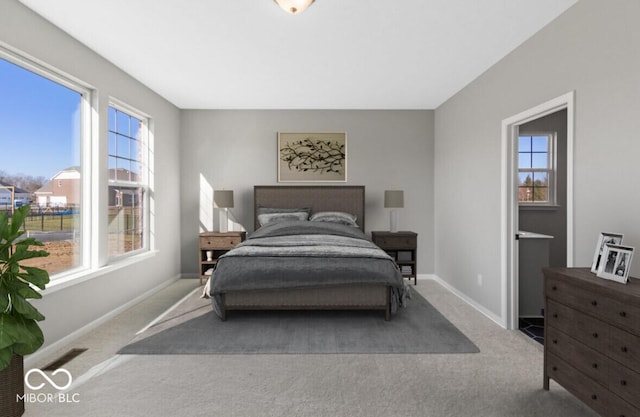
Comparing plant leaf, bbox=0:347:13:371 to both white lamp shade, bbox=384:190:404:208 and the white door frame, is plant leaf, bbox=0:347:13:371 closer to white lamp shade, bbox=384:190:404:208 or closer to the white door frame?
the white door frame

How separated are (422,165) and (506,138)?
2.11 meters

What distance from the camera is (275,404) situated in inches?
82.0

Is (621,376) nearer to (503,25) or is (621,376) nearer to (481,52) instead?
(503,25)

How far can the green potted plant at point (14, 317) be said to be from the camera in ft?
5.82

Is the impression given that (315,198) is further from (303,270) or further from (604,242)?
(604,242)

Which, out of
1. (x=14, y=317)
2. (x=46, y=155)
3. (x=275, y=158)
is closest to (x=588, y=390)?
(x=14, y=317)

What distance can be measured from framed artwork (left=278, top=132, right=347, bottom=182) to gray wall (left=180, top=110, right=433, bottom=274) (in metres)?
0.10

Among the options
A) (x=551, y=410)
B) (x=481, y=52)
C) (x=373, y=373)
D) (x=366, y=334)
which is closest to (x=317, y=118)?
(x=481, y=52)

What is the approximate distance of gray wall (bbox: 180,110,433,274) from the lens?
5457mm

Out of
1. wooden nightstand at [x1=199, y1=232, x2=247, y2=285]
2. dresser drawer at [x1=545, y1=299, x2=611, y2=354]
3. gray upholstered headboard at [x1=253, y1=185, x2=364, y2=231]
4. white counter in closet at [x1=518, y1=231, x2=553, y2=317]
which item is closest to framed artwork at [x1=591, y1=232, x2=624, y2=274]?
dresser drawer at [x1=545, y1=299, x2=611, y2=354]

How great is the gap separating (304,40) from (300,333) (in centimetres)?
256

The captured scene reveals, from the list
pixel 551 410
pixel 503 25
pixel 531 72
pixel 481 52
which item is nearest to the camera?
pixel 551 410

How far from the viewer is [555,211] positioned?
472cm

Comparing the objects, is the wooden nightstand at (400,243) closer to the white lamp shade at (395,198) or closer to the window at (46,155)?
the white lamp shade at (395,198)
